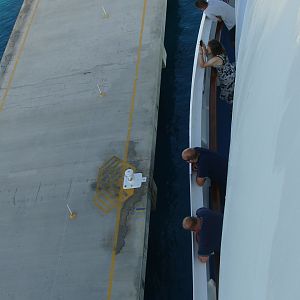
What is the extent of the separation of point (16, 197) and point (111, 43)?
5.14 m

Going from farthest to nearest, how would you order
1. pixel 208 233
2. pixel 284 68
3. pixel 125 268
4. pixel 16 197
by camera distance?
pixel 16 197
pixel 125 268
pixel 208 233
pixel 284 68

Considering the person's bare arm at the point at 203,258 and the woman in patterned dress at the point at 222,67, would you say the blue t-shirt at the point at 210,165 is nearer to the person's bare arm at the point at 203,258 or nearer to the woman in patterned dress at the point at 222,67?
the person's bare arm at the point at 203,258

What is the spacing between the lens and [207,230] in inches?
232

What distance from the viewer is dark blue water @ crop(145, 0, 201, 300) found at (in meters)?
8.45

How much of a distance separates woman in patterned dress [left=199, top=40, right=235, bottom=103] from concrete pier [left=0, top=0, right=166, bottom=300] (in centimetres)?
204

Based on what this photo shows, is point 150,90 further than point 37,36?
No

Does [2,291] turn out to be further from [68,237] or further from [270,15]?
[270,15]

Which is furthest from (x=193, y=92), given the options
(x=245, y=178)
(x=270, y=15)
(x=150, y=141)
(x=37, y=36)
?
(x=37, y=36)

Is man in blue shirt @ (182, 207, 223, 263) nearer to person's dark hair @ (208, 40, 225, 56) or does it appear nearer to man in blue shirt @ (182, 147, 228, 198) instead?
man in blue shirt @ (182, 147, 228, 198)

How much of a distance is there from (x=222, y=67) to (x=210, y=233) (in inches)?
145

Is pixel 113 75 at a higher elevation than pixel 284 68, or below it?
below

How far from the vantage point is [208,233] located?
233 inches

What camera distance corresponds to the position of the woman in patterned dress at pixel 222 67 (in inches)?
326

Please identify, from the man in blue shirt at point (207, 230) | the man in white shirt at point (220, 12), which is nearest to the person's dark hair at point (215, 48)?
the man in white shirt at point (220, 12)
